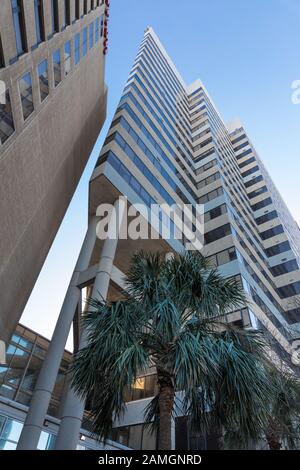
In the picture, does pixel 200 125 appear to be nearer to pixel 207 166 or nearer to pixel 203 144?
pixel 203 144

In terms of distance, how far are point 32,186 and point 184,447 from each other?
17662 mm

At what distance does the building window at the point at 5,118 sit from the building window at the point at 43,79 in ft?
13.5

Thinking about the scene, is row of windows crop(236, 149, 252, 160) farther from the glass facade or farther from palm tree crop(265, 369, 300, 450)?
palm tree crop(265, 369, 300, 450)

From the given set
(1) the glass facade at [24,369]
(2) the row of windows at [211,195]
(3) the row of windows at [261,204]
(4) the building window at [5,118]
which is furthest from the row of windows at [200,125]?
(1) the glass facade at [24,369]

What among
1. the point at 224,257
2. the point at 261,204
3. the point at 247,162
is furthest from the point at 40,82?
the point at 247,162

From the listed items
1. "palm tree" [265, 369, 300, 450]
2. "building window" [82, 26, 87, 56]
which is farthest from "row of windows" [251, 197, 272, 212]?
"palm tree" [265, 369, 300, 450]

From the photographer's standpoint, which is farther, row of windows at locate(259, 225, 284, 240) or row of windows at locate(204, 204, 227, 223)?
row of windows at locate(259, 225, 284, 240)

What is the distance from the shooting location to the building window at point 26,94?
51.1ft

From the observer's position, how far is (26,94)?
53.1ft

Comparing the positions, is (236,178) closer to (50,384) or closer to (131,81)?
(131,81)

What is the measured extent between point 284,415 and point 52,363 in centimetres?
1070

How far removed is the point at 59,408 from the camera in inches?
749

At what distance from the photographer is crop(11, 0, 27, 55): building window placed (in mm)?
13714

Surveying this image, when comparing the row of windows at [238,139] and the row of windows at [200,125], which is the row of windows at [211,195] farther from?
the row of windows at [238,139]
